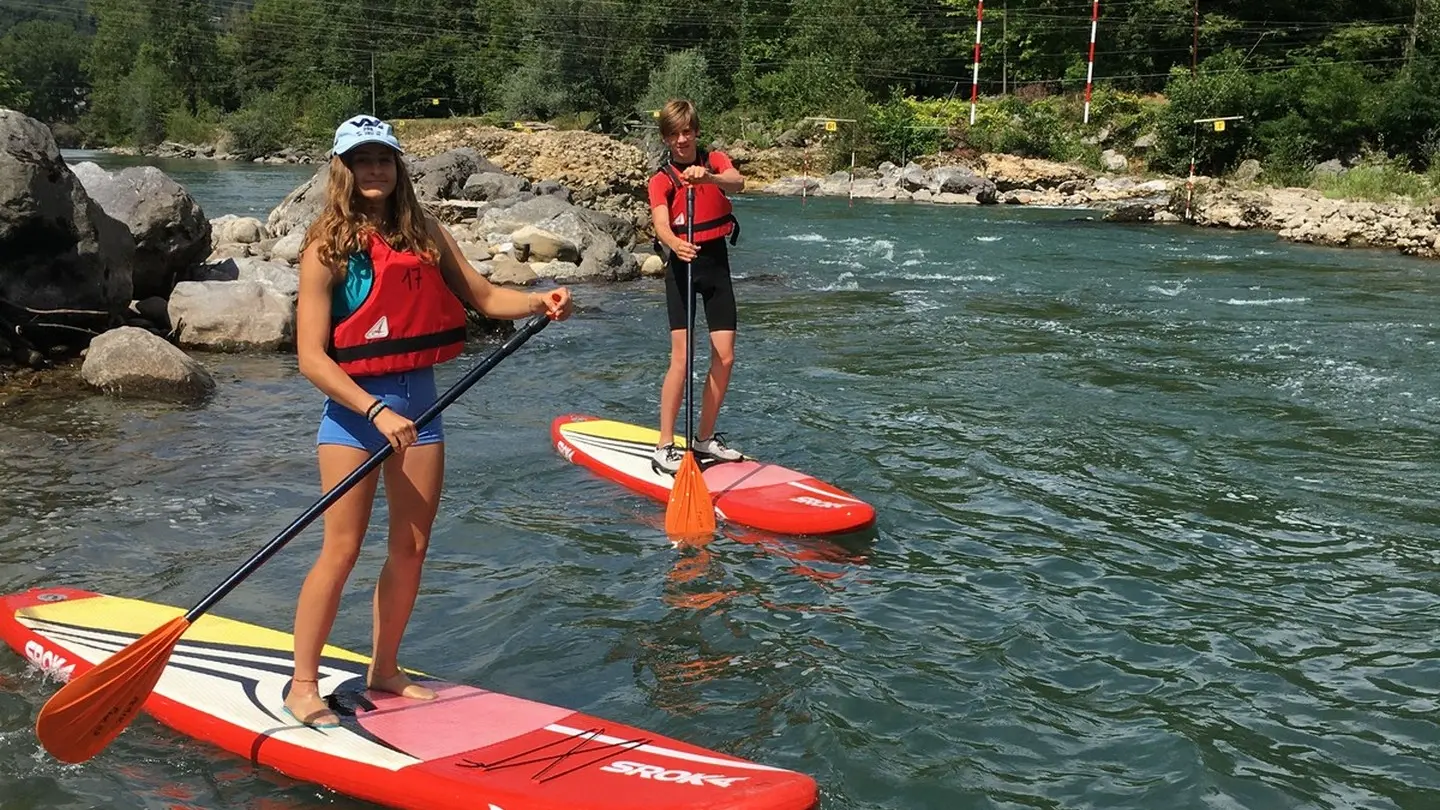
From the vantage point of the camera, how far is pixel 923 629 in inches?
185

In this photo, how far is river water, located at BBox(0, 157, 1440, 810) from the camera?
12.1 feet

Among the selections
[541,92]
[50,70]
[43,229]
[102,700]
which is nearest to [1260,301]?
[43,229]

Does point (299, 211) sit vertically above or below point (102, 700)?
above

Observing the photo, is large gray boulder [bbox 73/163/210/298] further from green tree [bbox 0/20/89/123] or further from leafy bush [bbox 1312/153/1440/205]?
green tree [bbox 0/20/89/123]

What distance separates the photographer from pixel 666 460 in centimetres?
646

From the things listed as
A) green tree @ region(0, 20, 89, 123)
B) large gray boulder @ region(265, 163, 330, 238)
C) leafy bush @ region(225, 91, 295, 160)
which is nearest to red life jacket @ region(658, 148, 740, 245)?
large gray boulder @ region(265, 163, 330, 238)

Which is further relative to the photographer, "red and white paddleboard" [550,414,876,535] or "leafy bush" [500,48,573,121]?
"leafy bush" [500,48,573,121]

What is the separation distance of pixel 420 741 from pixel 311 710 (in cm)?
37

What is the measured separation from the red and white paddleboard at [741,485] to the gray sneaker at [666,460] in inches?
1.5

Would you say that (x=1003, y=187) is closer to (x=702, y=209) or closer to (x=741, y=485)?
(x=702, y=209)

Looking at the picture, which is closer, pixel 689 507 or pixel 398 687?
pixel 398 687

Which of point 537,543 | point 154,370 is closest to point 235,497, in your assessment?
point 537,543

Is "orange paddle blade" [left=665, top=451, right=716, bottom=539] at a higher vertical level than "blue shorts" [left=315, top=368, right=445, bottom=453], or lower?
lower

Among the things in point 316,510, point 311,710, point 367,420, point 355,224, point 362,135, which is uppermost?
point 362,135
